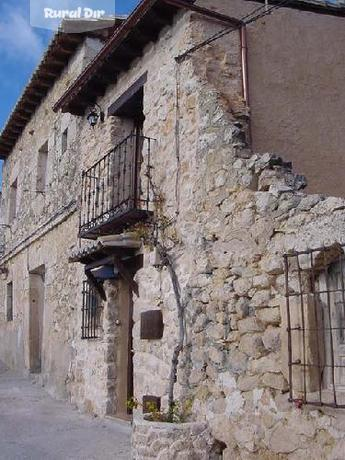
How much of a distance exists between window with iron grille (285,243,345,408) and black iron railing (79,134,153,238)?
251 cm

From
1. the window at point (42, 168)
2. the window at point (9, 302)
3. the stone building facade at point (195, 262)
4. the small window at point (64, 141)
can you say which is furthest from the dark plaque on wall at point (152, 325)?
the window at point (9, 302)

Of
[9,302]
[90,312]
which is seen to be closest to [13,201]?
[9,302]

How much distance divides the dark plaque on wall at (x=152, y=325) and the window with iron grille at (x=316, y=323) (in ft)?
6.89

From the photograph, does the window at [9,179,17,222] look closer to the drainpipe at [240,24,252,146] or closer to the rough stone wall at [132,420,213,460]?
the drainpipe at [240,24,252,146]

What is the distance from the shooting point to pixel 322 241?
4.10 m

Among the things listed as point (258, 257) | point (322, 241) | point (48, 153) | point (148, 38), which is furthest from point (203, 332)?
point (48, 153)

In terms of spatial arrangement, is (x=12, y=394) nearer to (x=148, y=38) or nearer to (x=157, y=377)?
(x=157, y=377)

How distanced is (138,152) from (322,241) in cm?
360

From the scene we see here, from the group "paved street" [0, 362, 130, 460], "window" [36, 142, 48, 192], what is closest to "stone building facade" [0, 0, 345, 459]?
"paved street" [0, 362, 130, 460]

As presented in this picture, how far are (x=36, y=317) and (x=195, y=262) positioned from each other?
747cm

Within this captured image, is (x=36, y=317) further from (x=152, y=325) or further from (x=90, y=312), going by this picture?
(x=152, y=325)

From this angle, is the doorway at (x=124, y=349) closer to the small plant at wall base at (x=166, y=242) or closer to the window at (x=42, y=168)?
the small plant at wall base at (x=166, y=242)

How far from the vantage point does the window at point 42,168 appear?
12.2 meters

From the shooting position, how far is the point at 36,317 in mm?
12172
